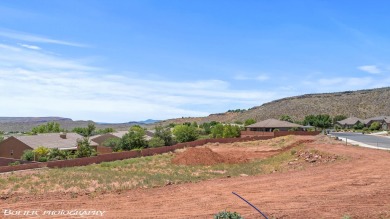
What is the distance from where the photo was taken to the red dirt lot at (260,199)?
1862cm

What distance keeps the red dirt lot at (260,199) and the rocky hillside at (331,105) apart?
4597 inches

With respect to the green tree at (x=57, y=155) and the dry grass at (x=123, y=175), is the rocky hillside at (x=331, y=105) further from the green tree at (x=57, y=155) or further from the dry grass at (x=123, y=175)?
the dry grass at (x=123, y=175)

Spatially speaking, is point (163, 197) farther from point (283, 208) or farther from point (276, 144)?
point (276, 144)

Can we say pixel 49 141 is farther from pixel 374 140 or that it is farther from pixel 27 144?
pixel 374 140

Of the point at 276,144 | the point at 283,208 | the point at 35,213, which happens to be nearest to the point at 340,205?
the point at 283,208

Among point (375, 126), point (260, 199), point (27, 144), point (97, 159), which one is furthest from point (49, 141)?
point (375, 126)

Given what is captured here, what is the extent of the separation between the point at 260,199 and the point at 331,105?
14065 centimetres

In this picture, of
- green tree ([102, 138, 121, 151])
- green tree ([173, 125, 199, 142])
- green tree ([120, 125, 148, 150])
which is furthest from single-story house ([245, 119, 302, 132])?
green tree ([102, 138, 121, 151])

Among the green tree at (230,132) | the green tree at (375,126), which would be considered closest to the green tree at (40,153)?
the green tree at (230,132)

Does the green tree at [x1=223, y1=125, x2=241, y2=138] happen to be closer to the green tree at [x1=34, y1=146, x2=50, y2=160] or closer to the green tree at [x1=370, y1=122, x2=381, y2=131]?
the green tree at [x1=34, y1=146, x2=50, y2=160]

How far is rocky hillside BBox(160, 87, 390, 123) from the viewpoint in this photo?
140625 mm

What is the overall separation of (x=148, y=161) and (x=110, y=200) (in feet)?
68.7

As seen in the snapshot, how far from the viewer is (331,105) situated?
154000mm

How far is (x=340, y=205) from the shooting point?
19.3 m
